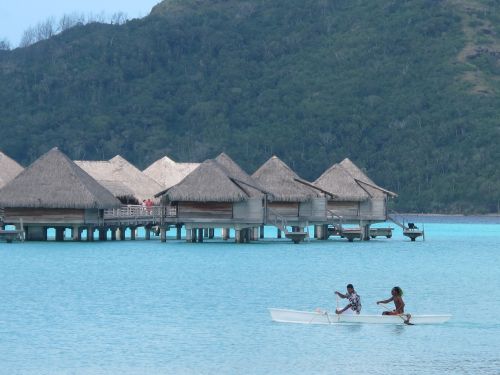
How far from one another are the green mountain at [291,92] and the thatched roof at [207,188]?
7701 centimetres

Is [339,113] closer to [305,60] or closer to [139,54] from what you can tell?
[305,60]

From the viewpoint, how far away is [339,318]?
34.7 metres

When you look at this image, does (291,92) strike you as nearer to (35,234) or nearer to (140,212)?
(140,212)

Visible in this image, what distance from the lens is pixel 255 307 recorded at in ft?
130

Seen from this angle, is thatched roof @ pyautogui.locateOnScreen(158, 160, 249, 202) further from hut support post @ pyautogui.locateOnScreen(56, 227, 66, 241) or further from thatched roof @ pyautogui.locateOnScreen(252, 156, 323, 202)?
hut support post @ pyautogui.locateOnScreen(56, 227, 66, 241)

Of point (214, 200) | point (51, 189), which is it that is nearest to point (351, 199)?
point (214, 200)

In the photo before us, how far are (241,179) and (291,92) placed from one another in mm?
100235

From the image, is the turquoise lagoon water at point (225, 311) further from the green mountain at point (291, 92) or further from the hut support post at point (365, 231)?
the green mountain at point (291, 92)

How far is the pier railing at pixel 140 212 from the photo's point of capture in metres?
68.4

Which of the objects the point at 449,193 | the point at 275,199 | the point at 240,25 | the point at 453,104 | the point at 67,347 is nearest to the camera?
the point at 67,347

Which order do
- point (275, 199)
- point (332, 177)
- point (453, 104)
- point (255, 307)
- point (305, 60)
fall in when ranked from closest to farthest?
point (255, 307) < point (275, 199) < point (332, 177) < point (453, 104) < point (305, 60)

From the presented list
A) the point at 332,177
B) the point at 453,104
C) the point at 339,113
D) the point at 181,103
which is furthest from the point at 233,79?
the point at 332,177

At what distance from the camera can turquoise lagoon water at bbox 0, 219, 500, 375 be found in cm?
2969

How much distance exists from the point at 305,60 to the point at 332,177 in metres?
100
